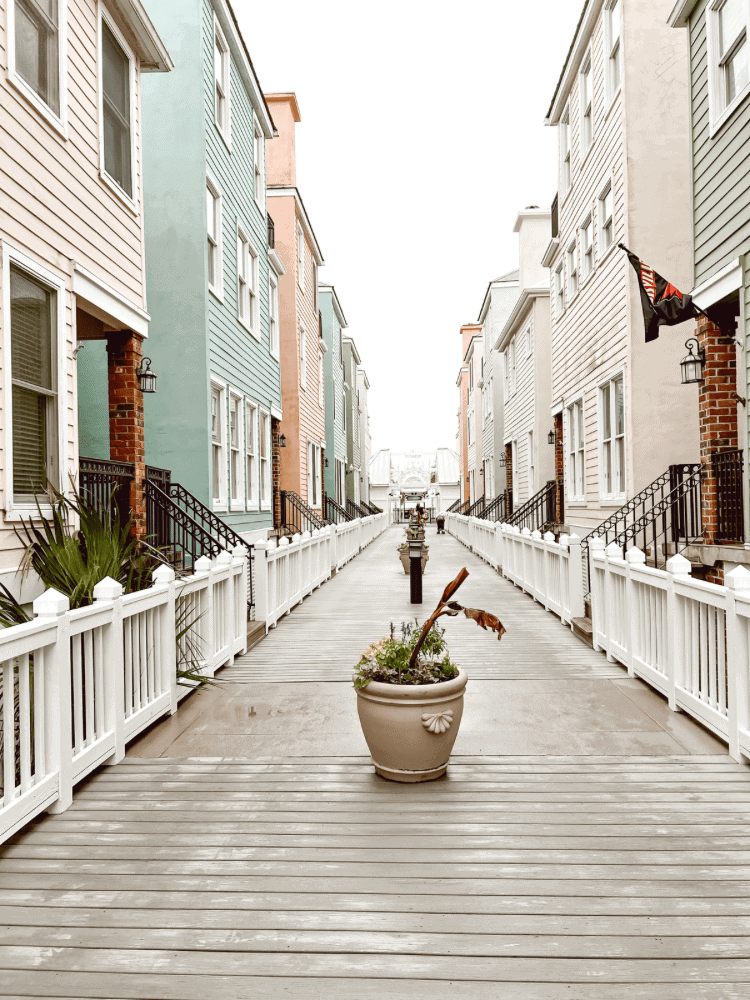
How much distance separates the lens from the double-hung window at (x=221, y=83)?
1238cm

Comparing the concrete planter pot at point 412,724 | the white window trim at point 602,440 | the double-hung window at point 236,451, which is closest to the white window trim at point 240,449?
the double-hung window at point 236,451

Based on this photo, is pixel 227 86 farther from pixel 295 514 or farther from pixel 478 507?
pixel 478 507

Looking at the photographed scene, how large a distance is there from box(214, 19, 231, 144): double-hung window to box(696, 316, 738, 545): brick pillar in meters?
8.69

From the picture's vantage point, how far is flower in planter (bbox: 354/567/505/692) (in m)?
4.29

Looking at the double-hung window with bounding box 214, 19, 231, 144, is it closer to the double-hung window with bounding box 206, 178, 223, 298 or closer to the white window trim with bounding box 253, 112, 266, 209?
the double-hung window with bounding box 206, 178, 223, 298

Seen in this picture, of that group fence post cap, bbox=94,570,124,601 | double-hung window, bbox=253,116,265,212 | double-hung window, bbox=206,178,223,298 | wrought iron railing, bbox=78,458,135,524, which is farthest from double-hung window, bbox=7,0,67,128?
double-hung window, bbox=253,116,265,212

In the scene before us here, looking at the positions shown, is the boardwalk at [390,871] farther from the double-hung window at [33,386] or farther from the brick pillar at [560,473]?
the brick pillar at [560,473]

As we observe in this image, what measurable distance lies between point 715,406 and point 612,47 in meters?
6.99

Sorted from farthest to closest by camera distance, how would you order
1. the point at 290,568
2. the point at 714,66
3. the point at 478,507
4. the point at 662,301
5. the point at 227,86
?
the point at 478,507, the point at 227,86, the point at 290,568, the point at 662,301, the point at 714,66

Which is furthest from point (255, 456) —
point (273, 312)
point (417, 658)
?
point (417, 658)

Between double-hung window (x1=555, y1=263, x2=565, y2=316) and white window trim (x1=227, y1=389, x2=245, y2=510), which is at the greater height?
double-hung window (x1=555, y1=263, x2=565, y2=316)

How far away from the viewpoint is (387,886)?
312cm

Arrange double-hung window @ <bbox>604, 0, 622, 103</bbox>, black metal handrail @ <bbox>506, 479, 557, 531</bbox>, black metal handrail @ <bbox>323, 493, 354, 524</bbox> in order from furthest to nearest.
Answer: black metal handrail @ <bbox>323, 493, 354, 524</bbox> → black metal handrail @ <bbox>506, 479, 557, 531</bbox> → double-hung window @ <bbox>604, 0, 622, 103</bbox>

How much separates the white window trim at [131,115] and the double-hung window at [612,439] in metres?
7.70
